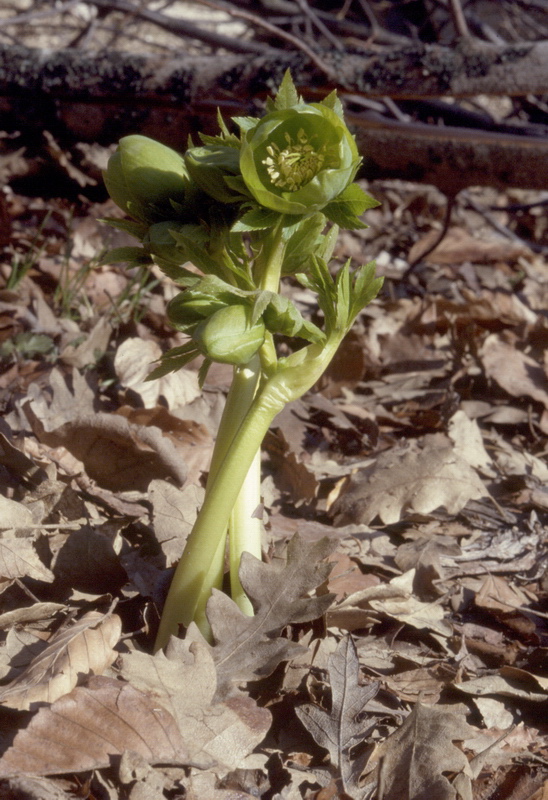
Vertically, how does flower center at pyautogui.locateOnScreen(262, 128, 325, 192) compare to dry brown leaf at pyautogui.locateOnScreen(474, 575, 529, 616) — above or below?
above

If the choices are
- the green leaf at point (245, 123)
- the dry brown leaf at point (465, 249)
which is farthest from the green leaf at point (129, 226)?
the dry brown leaf at point (465, 249)

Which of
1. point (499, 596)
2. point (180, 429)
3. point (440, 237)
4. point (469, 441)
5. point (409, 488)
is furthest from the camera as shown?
point (440, 237)

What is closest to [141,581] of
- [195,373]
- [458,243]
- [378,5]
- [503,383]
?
[195,373]

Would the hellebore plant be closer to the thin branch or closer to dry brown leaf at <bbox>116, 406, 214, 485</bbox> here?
dry brown leaf at <bbox>116, 406, 214, 485</bbox>

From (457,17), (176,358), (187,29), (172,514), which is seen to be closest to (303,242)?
(176,358)

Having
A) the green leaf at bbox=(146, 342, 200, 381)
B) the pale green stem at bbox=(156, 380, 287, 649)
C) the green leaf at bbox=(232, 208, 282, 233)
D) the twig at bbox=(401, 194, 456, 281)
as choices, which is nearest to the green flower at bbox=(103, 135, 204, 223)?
the green leaf at bbox=(232, 208, 282, 233)

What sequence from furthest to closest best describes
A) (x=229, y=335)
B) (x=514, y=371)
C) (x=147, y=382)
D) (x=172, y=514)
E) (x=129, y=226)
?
1. (x=514, y=371)
2. (x=147, y=382)
3. (x=172, y=514)
4. (x=129, y=226)
5. (x=229, y=335)

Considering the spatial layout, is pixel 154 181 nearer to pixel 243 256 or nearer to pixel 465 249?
pixel 243 256

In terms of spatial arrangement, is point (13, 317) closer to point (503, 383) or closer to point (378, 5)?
point (503, 383)
